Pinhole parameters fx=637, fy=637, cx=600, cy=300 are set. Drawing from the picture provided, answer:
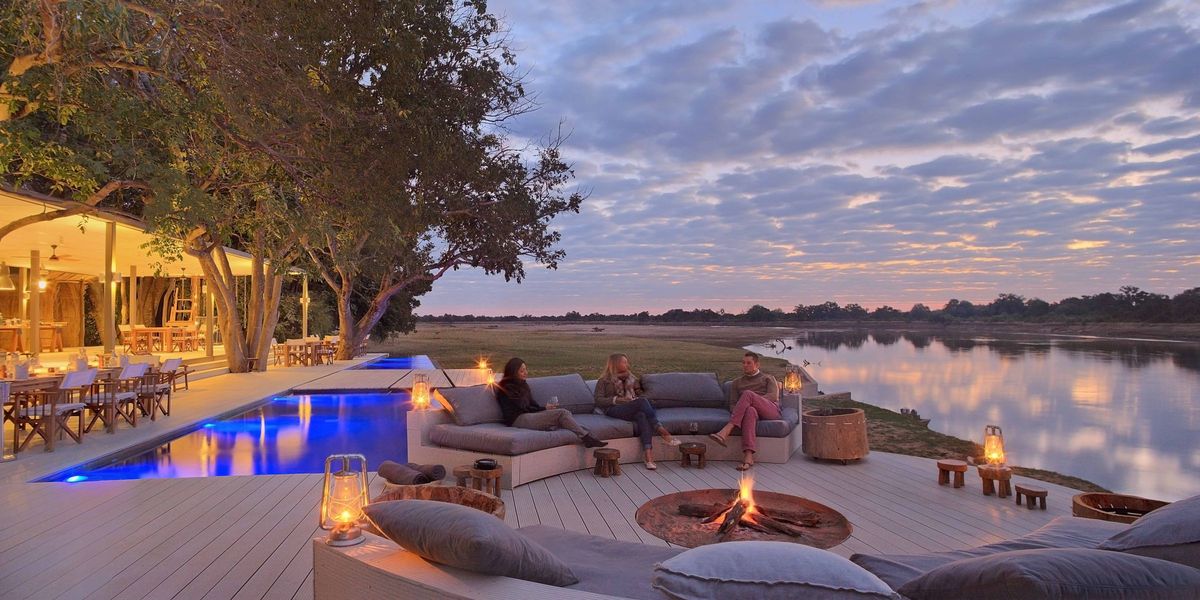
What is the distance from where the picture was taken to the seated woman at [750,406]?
19.0ft

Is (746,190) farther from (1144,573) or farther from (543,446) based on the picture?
(1144,573)

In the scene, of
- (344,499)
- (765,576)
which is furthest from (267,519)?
(765,576)

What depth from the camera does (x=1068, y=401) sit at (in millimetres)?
18688

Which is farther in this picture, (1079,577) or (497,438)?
(497,438)

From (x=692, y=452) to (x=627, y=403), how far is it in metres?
0.78

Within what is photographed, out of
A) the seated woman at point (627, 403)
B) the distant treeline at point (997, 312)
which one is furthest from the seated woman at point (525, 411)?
the distant treeline at point (997, 312)

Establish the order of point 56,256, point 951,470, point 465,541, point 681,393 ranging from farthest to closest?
point 56,256
point 681,393
point 951,470
point 465,541

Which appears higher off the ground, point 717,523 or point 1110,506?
point 1110,506

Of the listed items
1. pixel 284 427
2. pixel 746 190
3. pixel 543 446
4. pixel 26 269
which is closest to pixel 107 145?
pixel 284 427

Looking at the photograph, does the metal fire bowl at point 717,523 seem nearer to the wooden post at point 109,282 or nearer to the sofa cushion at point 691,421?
the sofa cushion at point 691,421

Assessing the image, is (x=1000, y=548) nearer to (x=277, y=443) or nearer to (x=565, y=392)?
(x=565, y=392)

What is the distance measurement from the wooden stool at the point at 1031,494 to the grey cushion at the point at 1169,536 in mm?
2856

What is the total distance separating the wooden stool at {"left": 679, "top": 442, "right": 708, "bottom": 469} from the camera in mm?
5684

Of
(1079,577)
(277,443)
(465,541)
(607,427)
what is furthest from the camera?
(277,443)
